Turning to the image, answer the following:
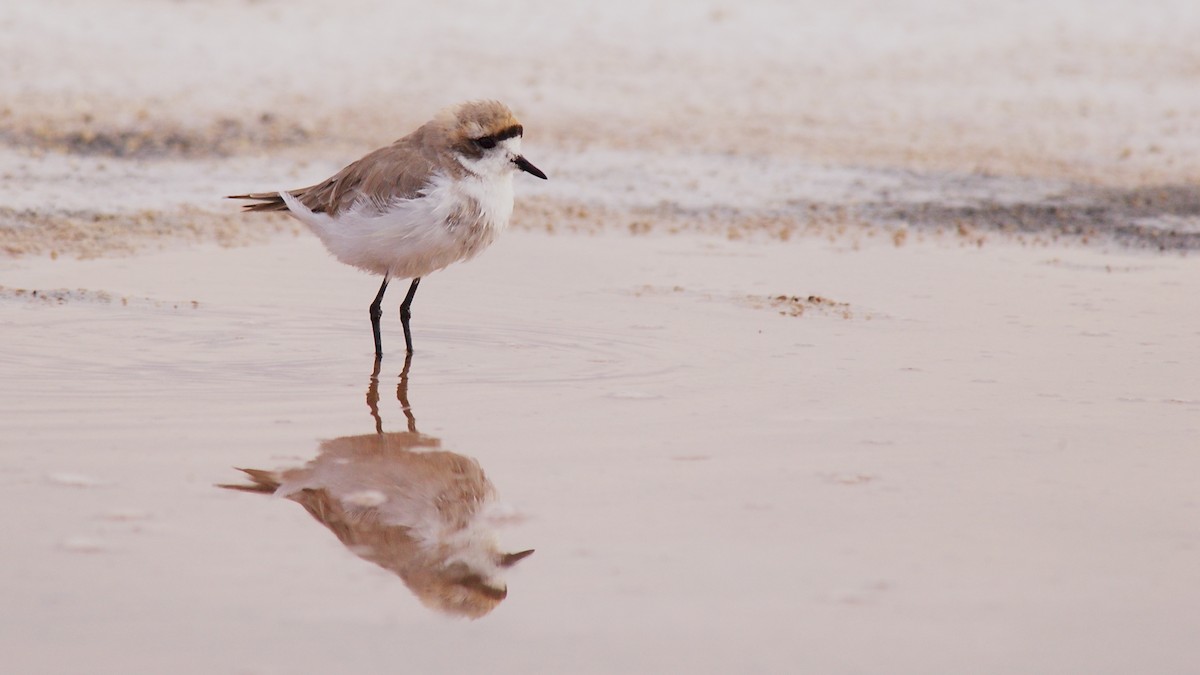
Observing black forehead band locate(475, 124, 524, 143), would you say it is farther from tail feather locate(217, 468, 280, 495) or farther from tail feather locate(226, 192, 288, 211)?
tail feather locate(217, 468, 280, 495)

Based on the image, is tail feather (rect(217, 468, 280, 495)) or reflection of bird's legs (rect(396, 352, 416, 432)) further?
reflection of bird's legs (rect(396, 352, 416, 432))

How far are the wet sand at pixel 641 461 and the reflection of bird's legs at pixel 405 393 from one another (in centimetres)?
3

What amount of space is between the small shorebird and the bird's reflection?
1119 millimetres

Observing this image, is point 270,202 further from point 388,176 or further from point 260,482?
point 260,482

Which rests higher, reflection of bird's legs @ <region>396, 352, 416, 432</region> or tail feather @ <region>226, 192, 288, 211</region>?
tail feather @ <region>226, 192, 288, 211</region>

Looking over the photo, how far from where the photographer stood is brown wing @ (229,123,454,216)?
5.28 metres

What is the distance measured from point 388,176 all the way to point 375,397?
3.35ft

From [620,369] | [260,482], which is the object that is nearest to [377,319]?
[620,369]

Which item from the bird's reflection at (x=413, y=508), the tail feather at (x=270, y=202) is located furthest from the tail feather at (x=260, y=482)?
the tail feather at (x=270, y=202)

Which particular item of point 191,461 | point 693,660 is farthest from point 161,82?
point 693,660

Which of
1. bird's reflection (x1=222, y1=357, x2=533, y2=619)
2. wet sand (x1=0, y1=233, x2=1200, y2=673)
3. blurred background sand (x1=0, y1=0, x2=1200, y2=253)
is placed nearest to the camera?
wet sand (x1=0, y1=233, x2=1200, y2=673)

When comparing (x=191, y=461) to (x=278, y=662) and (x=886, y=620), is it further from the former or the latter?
(x=886, y=620)

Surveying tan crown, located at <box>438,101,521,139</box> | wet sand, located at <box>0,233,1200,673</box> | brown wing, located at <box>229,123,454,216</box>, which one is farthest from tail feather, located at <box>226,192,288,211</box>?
tan crown, located at <box>438,101,521,139</box>

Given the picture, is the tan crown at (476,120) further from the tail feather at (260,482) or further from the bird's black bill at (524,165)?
the tail feather at (260,482)
